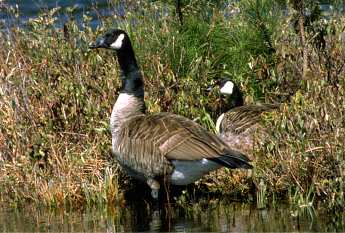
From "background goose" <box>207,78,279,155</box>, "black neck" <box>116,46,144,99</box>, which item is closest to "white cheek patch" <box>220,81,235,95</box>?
"background goose" <box>207,78,279,155</box>

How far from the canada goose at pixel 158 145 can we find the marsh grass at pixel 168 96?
0.93 ft

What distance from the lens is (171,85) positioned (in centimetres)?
1060

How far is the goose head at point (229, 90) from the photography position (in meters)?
10.8

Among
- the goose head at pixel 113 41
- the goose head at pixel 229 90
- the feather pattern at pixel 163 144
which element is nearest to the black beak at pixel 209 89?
the goose head at pixel 229 90

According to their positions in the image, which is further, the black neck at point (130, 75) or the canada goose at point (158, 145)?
the black neck at point (130, 75)

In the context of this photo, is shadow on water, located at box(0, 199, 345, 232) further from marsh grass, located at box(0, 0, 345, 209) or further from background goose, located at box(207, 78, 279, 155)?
background goose, located at box(207, 78, 279, 155)

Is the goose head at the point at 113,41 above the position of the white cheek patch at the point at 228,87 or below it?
above

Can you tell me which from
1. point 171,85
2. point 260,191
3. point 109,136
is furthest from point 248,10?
point 260,191

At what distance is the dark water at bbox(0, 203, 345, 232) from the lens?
812 cm

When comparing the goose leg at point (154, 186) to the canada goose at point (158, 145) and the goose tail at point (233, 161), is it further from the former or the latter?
the goose tail at point (233, 161)

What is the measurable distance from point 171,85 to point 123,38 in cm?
82

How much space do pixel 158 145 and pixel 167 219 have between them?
0.80 m

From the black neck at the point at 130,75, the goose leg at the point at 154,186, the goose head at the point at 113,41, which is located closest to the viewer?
the goose leg at the point at 154,186

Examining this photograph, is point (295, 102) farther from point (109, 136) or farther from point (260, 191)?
point (109, 136)
